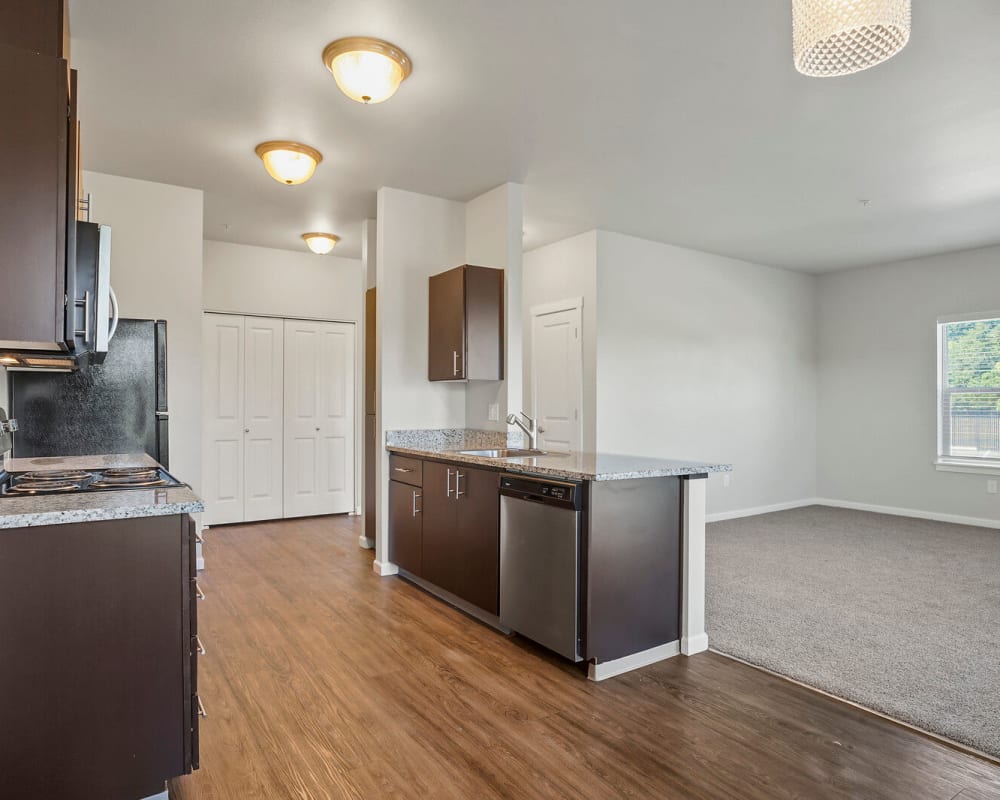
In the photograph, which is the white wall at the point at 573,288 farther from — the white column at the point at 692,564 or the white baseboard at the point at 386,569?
the white column at the point at 692,564

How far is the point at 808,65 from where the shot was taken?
1942 millimetres

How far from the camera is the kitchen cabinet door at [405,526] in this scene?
13.0 feet

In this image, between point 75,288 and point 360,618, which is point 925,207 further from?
point 75,288

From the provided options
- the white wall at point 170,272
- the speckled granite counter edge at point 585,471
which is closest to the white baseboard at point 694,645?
the speckled granite counter edge at point 585,471

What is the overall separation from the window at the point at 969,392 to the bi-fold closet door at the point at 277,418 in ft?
19.6

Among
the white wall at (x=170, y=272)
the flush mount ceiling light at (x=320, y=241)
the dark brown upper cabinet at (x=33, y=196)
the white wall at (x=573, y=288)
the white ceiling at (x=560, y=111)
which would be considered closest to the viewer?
the dark brown upper cabinet at (x=33, y=196)

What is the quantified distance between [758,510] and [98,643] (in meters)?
6.45

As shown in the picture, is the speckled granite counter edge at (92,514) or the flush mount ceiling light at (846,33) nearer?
the speckled granite counter edge at (92,514)

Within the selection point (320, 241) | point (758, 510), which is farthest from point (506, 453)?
point (758, 510)

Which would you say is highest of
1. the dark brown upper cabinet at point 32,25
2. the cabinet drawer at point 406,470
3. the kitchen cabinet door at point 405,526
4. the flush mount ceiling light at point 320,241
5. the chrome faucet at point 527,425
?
the flush mount ceiling light at point 320,241

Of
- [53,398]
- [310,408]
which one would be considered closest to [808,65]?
[53,398]

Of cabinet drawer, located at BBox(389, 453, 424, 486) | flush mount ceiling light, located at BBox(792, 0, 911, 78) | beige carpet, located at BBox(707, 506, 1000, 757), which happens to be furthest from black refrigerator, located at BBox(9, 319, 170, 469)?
flush mount ceiling light, located at BBox(792, 0, 911, 78)

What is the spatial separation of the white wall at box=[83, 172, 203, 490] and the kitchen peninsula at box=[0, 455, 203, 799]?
263 cm

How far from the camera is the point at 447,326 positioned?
4266 millimetres
